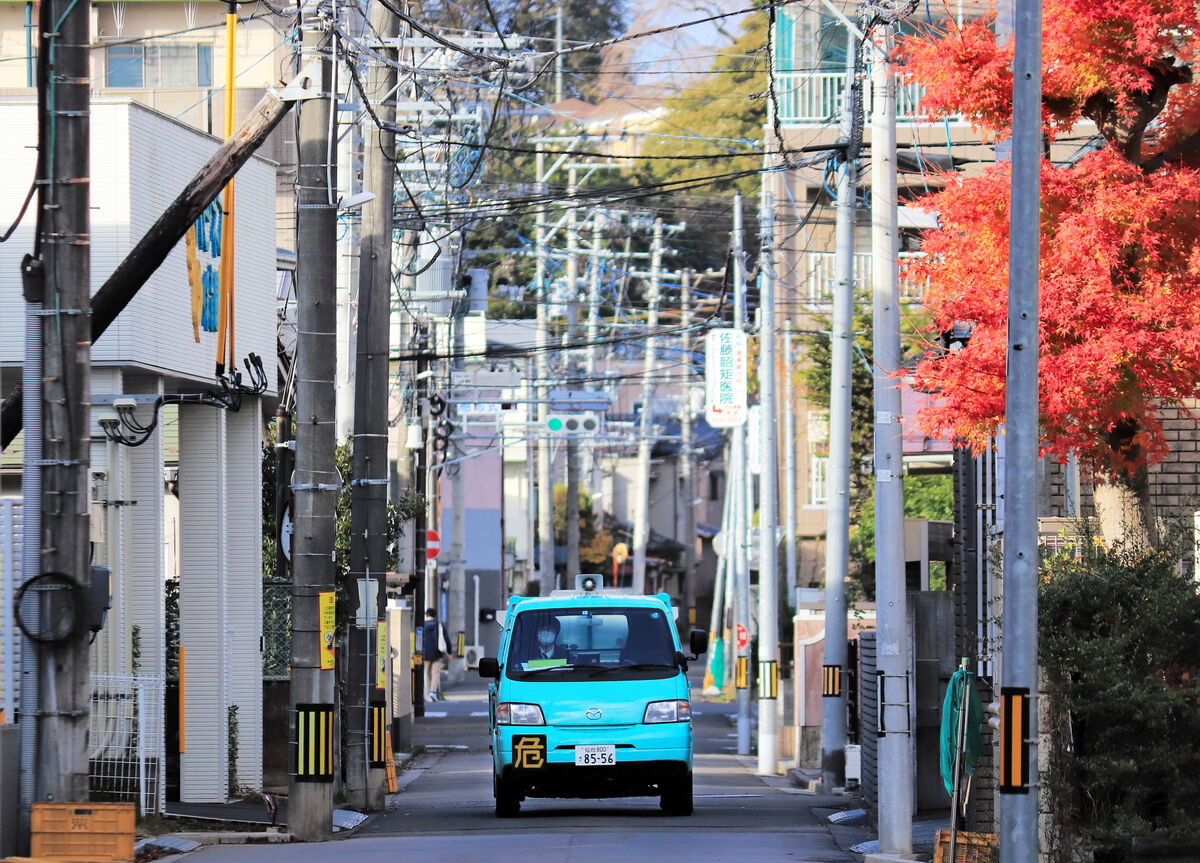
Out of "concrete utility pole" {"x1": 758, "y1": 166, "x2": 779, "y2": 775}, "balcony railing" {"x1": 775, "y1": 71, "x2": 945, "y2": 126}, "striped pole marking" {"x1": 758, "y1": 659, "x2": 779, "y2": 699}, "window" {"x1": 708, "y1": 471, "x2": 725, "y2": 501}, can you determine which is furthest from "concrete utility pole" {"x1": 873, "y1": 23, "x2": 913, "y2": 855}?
"window" {"x1": 708, "y1": 471, "x2": 725, "y2": 501}

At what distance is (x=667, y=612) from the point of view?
17.6 m

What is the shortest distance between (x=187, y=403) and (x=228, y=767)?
156 inches

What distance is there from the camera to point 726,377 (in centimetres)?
3547

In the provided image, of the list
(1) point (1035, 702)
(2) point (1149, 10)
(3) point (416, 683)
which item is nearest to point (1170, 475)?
(2) point (1149, 10)

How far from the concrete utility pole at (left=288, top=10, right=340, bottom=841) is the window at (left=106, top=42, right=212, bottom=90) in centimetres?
1857

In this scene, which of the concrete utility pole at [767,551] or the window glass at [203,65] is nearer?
the concrete utility pole at [767,551]

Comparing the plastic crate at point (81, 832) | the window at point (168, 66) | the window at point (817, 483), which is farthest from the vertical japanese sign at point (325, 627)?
the window at point (817, 483)

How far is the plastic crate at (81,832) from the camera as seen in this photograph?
36.5 feet

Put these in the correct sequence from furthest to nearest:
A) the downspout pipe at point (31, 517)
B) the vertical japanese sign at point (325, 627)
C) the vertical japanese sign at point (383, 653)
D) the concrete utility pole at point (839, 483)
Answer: the concrete utility pole at point (839, 483) < the vertical japanese sign at point (383, 653) < the vertical japanese sign at point (325, 627) < the downspout pipe at point (31, 517)

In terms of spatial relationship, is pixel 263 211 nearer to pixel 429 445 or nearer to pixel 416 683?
pixel 416 683

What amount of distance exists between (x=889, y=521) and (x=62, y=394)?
679cm

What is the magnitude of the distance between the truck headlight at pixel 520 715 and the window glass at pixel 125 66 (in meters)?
20.7

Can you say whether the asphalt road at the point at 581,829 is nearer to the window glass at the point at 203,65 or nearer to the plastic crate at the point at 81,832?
the plastic crate at the point at 81,832

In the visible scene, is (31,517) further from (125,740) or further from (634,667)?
(634,667)
